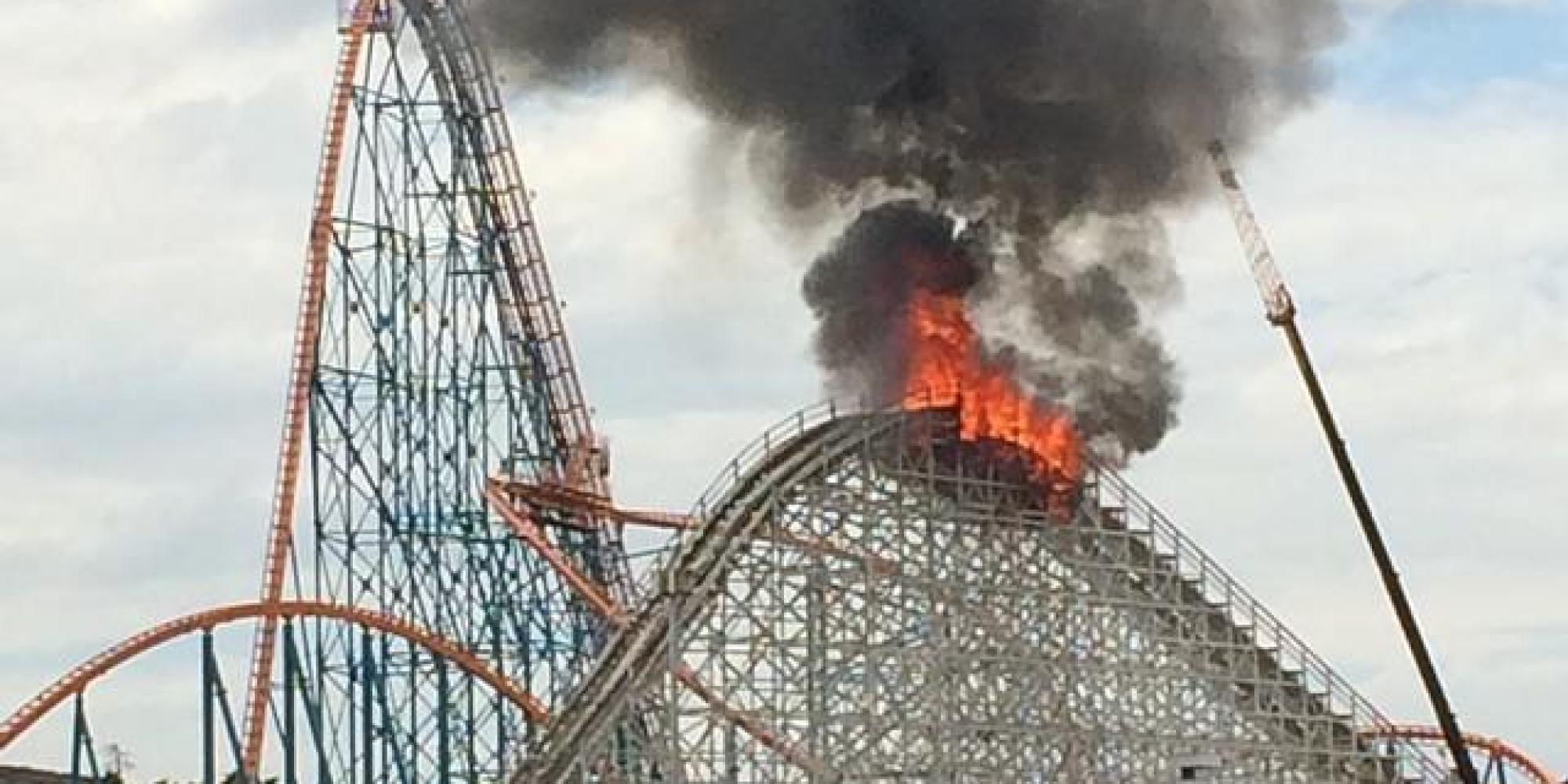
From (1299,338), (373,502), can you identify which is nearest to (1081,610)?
(1299,338)

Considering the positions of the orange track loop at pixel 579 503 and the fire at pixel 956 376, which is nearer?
the fire at pixel 956 376

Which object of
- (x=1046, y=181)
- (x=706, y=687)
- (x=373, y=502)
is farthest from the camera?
(x=373, y=502)

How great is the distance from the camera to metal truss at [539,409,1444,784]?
5325 cm

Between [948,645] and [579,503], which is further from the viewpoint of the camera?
[579,503]

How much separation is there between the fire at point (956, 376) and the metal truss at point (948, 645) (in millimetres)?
419

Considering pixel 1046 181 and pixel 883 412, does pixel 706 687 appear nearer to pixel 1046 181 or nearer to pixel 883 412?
pixel 883 412

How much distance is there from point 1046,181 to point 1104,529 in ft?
15.9

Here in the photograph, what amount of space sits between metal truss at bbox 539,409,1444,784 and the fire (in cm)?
42

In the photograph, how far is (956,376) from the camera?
55.8 m

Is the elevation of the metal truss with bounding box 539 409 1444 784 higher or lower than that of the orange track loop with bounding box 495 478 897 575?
lower

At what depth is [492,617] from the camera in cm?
6625

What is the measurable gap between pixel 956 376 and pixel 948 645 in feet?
12.3

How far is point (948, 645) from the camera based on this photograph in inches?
2148

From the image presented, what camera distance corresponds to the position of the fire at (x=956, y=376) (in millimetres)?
55719
